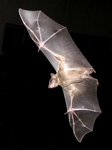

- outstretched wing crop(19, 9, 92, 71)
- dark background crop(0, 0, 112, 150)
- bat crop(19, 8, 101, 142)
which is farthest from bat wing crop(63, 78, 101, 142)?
dark background crop(0, 0, 112, 150)

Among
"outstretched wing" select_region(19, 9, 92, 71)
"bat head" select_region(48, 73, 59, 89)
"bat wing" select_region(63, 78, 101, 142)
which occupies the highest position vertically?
"outstretched wing" select_region(19, 9, 92, 71)

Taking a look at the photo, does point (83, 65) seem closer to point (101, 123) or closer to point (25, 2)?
point (101, 123)

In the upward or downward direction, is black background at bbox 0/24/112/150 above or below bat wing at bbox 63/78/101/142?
below

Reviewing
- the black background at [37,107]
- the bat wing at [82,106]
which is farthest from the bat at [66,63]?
the black background at [37,107]

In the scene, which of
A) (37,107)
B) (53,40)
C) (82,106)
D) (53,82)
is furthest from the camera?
(37,107)

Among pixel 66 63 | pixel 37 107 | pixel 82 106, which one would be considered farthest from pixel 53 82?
pixel 37 107

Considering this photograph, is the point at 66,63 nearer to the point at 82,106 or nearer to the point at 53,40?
the point at 53,40

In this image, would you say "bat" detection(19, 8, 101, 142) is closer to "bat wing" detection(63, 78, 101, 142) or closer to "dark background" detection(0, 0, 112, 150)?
"bat wing" detection(63, 78, 101, 142)
